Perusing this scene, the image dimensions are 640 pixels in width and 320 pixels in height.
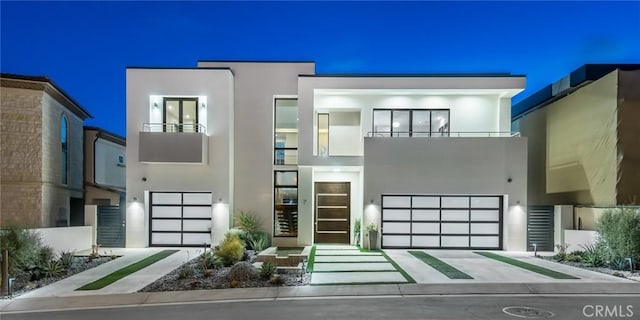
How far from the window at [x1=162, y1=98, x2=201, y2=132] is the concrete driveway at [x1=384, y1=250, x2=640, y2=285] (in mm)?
10846

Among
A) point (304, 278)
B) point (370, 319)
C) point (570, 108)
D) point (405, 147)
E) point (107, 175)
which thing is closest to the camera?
point (370, 319)

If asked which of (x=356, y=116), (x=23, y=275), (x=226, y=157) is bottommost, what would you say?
(x=23, y=275)

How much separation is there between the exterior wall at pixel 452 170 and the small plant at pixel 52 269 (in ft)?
37.8

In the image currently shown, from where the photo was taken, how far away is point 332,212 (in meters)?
19.4

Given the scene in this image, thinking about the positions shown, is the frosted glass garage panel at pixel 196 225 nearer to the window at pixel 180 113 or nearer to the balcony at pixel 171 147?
the balcony at pixel 171 147

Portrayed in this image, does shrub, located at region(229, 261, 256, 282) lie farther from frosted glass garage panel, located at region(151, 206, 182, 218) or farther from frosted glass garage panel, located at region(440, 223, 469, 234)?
frosted glass garage panel, located at region(440, 223, 469, 234)

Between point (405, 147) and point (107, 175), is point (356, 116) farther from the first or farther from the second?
point (107, 175)

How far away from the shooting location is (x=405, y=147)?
17.8 m

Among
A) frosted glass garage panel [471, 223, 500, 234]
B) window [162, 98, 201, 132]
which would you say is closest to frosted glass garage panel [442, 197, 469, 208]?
frosted glass garage panel [471, 223, 500, 234]

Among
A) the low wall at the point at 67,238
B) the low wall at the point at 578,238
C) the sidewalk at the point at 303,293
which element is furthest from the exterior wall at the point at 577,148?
the low wall at the point at 67,238

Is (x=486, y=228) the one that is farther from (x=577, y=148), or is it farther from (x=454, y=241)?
(x=577, y=148)

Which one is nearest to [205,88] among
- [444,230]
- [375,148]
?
[375,148]

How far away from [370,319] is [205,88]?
1412cm

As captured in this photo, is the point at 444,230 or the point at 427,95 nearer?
the point at 444,230
